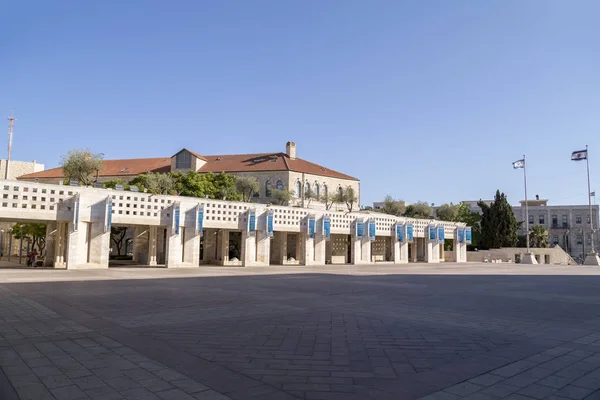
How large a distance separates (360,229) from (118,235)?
27.0 metres

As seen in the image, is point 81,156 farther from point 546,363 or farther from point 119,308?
point 546,363

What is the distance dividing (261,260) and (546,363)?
30.5 metres

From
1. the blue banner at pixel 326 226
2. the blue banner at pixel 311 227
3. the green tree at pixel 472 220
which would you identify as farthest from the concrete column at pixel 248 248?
the green tree at pixel 472 220

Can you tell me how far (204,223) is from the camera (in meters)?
32.8

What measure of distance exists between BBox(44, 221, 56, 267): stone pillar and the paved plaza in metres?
19.6

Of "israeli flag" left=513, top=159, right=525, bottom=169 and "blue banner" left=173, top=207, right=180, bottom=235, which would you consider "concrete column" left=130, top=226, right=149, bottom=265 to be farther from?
"israeli flag" left=513, top=159, right=525, bottom=169

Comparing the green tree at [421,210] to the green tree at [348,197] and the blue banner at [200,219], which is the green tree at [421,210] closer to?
the green tree at [348,197]

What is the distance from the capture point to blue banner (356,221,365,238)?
4400 cm

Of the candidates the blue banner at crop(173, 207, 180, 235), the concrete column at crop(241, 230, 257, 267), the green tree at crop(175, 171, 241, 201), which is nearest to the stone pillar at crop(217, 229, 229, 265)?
the concrete column at crop(241, 230, 257, 267)

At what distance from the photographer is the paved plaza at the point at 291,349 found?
5.13 meters

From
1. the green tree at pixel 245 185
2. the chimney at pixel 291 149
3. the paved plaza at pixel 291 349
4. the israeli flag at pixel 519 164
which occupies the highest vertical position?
the chimney at pixel 291 149

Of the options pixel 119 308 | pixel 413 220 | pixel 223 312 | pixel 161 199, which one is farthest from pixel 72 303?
pixel 413 220

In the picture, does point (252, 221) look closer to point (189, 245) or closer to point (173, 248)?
point (189, 245)

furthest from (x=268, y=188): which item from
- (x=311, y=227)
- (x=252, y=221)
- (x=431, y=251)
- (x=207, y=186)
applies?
(x=252, y=221)
